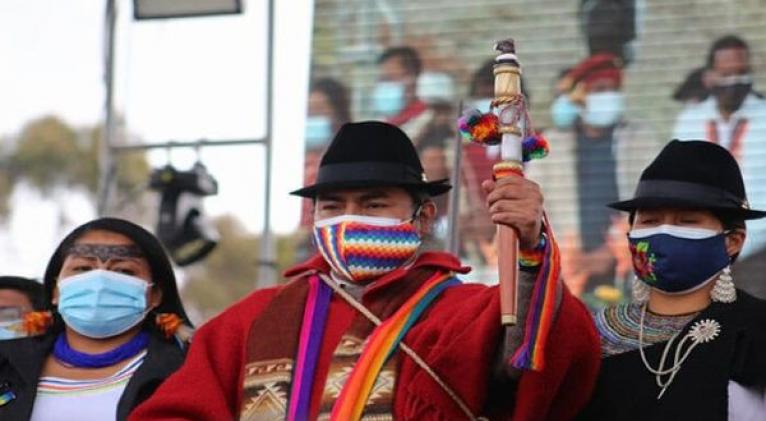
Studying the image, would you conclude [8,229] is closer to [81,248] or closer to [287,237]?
[287,237]

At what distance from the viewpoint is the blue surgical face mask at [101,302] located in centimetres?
580

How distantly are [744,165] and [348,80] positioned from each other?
3.17 metres

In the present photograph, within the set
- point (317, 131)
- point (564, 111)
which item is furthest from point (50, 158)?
point (564, 111)

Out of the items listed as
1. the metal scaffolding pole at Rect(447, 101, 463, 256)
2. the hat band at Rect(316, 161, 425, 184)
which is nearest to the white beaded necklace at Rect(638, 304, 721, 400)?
the hat band at Rect(316, 161, 425, 184)

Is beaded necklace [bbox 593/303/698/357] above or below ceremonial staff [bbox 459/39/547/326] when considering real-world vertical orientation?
below

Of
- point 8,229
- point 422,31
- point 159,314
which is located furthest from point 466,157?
point 8,229

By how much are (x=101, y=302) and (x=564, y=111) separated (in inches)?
299

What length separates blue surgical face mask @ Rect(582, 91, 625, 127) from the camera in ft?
42.1

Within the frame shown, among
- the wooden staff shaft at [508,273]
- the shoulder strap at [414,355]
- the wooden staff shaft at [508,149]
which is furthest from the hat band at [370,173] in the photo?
the wooden staff shaft at [508,273]

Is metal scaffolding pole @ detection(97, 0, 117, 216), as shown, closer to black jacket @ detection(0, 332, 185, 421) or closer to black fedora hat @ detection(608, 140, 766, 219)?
black jacket @ detection(0, 332, 185, 421)

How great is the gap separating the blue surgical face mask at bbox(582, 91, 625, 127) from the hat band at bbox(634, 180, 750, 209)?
7456 mm

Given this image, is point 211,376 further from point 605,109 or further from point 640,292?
point 605,109

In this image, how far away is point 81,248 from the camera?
5.95 meters

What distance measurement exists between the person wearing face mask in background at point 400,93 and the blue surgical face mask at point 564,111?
91 cm
